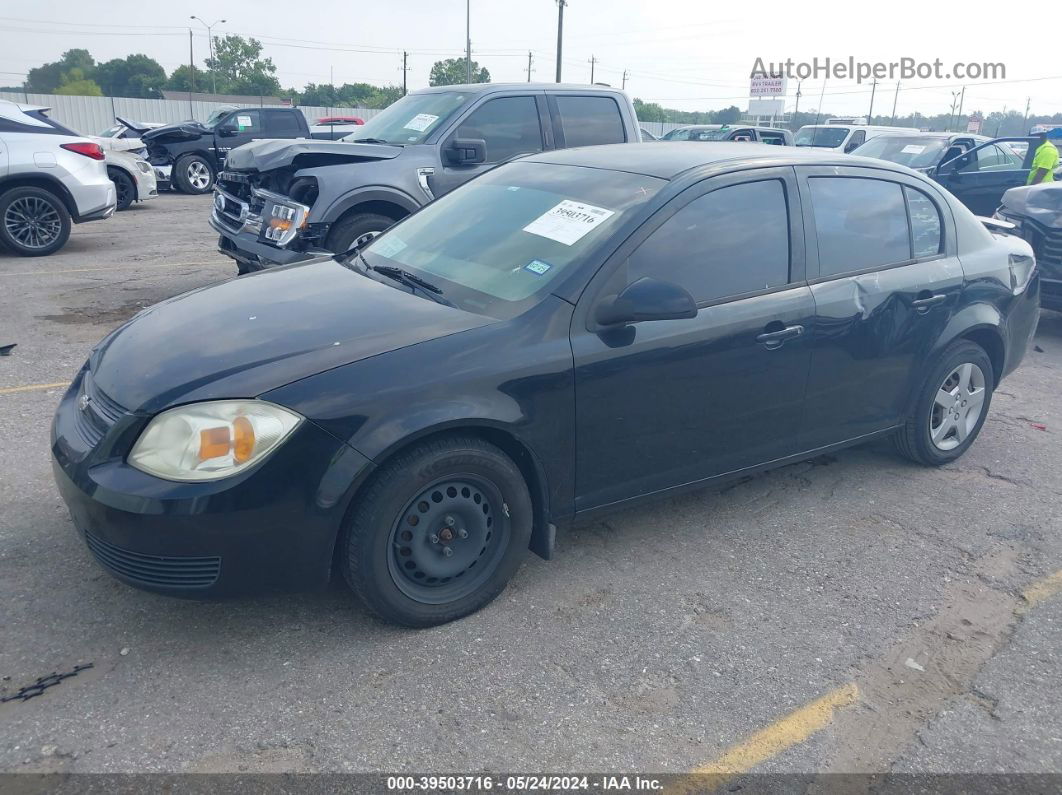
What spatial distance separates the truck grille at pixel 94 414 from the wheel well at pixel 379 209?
405cm

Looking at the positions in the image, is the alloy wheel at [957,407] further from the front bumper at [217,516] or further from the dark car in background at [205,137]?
the dark car in background at [205,137]

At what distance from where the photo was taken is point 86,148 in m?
9.91

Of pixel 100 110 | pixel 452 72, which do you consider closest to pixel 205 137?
pixel 100 110

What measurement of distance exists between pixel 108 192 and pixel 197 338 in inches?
318

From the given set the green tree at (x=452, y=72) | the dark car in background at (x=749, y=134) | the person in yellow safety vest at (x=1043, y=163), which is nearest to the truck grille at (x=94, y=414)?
the person in yellow safety vest at (x=1043, y=163)

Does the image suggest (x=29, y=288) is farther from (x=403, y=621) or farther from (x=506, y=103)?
(x=403, y=621)

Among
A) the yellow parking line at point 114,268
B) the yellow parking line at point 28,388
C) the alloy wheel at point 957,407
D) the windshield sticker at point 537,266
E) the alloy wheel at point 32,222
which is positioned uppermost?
the windshield sticker at point 537,266

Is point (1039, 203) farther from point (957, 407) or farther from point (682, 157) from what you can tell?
point (682, 157)

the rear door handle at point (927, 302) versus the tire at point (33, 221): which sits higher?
the rear door handle at point (927, 302)

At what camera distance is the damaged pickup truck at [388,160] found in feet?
22.4

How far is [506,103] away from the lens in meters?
7.67

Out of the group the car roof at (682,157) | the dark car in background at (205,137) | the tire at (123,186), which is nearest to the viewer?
the car roof at (682,157)

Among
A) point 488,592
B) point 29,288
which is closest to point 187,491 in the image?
point 488,592

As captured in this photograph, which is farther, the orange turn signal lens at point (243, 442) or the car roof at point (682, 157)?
the car roof at point (682, 157)
